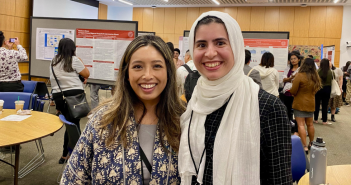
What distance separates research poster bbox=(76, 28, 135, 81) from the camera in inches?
151

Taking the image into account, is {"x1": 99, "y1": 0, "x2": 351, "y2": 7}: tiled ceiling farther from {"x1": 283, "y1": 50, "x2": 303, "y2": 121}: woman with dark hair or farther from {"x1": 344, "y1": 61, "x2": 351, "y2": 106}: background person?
{"x1": 283, "y1": 50, "x2": 303, "y2": 121}: woman with dark hair

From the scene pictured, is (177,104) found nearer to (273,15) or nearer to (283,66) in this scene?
(283,66)

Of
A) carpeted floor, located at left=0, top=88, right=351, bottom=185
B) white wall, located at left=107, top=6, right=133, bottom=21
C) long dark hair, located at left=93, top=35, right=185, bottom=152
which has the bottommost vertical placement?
carpeted floor, located at left=0, top=88, right=351, bottom=185

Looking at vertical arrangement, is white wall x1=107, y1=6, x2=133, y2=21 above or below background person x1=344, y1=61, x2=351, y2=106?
above

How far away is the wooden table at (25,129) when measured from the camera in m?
2.20

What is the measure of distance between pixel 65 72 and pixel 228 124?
9.43 ft

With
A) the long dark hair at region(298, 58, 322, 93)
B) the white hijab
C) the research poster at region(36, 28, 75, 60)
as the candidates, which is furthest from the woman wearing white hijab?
the research poster at region(36, 28, 75, 60)

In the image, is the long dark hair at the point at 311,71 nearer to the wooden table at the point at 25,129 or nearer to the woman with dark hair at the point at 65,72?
the woman with dark hair at the point at 65,72

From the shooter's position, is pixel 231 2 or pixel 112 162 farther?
pixel 231 2

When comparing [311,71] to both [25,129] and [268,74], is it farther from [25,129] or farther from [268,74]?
[25,129]

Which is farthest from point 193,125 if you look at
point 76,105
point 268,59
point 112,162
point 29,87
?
point 29,87

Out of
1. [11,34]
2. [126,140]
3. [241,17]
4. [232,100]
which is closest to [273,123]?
[232,100]

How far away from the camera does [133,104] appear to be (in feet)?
4.58

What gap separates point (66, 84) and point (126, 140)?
2.61 metres
